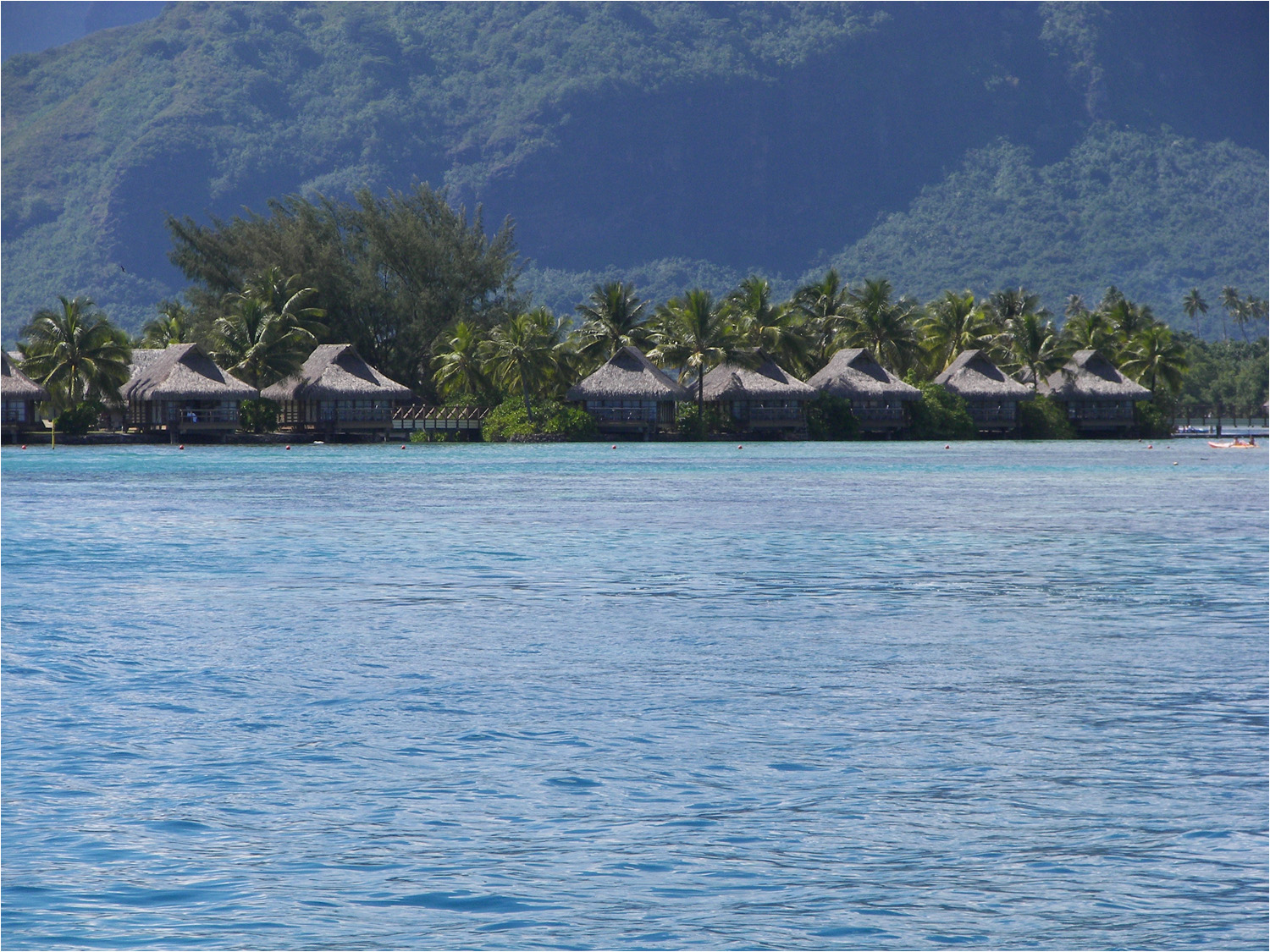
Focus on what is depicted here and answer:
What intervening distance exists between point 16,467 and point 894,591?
103 ft

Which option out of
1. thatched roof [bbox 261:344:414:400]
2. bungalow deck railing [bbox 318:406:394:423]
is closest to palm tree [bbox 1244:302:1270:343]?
thatched roof [bbox 261:344:414:400]

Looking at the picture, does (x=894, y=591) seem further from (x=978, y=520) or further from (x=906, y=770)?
(x=978, y=520)

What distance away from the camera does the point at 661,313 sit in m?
65.2

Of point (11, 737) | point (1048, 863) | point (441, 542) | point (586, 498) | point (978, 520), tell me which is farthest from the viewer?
point (586, 498)

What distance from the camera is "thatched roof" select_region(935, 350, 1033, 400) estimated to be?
65625mm

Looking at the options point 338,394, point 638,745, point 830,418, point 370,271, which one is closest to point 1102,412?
point 830,418

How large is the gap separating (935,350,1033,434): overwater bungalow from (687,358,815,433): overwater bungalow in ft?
23.1

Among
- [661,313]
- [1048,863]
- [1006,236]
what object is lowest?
[1048,863]

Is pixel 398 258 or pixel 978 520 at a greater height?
pixel 398 258

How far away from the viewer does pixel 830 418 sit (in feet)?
213

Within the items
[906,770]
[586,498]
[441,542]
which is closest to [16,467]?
[586,498]

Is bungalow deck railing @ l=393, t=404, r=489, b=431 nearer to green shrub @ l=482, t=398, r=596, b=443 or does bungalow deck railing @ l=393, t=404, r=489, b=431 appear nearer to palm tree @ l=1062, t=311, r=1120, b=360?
green shrub @ l=482, t=398, r=596, b=443

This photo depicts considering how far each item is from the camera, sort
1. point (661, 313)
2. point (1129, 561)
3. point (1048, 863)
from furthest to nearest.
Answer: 1. point (661, 313)
2. point (1129, 561)
3. point (1048, 863)

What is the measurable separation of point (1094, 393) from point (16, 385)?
142 ft
